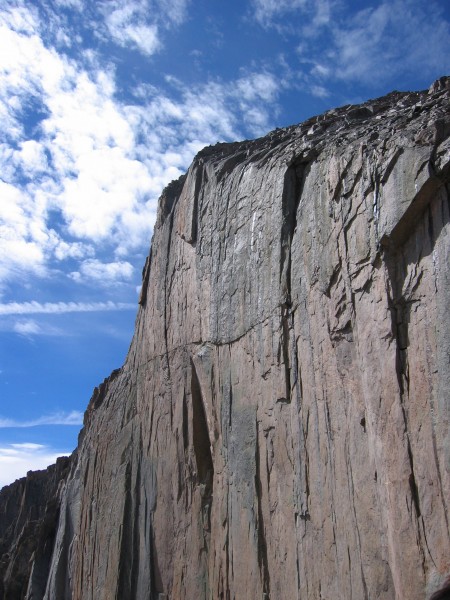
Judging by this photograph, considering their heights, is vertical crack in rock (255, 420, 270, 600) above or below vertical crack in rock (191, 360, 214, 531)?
below

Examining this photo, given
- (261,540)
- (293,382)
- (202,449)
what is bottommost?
(261,540)

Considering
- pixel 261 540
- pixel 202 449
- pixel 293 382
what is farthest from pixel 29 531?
pixel 293 382

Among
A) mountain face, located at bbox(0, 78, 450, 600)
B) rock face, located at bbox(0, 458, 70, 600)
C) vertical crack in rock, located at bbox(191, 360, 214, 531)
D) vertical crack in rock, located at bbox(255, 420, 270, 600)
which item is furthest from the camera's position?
rock face, located at bbox(0, 458, 70, 600)

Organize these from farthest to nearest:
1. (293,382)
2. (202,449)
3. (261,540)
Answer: (202,449) < (261,540) < (293,382)

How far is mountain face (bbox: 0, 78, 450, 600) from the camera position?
11453 millimetres

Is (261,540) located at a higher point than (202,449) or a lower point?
lower

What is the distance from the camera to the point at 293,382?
1499 centimetres

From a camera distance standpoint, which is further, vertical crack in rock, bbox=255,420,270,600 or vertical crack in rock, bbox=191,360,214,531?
vertical crack in rock, bbox=191,360,214,531

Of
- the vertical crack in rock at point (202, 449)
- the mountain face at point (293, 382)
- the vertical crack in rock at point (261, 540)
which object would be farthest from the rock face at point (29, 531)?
Result: the vertical crack in rock at point (261, 540)

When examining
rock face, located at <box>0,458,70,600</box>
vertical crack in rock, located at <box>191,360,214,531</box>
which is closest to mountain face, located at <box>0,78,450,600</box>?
vertical crack in rock, located at <box>191,360,214,531</box>

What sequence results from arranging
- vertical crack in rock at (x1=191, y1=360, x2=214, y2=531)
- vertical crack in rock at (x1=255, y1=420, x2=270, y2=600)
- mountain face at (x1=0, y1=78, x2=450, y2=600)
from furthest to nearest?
1. vertical crack in rock at (x1=191, y1=360, x2=214, y2=531)
2. vertical crack in rock at (x1=255, y1=420, x2=270, y2=600)
3. mountain face at (x1=0, y1=78, x2=450, y2=600)

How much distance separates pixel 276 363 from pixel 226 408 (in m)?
2.73

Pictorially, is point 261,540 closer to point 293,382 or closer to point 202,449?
point 293,382

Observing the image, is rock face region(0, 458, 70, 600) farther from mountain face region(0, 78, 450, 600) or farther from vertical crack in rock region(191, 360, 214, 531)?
vertical crack in rock region(191, 360, 214, 531)
